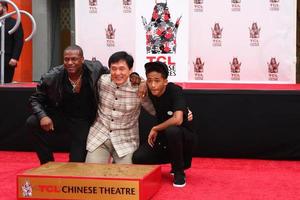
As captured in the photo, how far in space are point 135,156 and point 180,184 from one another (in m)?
0.27

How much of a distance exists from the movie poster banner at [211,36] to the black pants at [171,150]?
1769 millimetres

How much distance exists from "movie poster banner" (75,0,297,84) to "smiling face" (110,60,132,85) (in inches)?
73.8

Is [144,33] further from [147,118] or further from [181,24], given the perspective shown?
[147,118]

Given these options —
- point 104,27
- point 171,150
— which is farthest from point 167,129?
point 104,27

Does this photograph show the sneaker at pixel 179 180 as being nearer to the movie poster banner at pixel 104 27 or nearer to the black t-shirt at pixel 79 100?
the black t-shirt at pixel 79 100

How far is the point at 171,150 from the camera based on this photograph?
98.5 inches

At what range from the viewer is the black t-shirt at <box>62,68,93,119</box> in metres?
2.59

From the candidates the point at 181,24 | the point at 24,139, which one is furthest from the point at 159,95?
the point at 181,24

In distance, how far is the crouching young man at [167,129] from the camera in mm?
2455

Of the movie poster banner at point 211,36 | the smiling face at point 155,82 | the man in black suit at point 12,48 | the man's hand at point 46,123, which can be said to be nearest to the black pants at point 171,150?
the smiling face at point 155,82

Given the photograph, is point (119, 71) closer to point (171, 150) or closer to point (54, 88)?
point (54, 88)

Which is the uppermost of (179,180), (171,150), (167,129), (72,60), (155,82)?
(72,60)

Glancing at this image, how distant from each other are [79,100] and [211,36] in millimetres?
2037

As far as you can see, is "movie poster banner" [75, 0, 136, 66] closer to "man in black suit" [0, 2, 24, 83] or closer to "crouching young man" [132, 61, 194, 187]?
"man in black suit" [0, 2, 24, 83]
